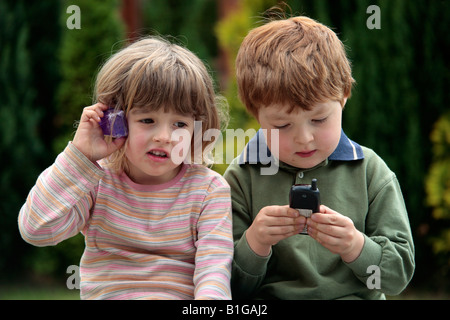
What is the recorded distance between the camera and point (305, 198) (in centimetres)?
203

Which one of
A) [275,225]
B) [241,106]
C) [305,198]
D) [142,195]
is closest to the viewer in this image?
[305,198]

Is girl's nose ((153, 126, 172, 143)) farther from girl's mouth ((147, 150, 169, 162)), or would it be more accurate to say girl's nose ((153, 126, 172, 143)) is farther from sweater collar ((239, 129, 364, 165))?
sweater collar ((239, 129, 364, 165))

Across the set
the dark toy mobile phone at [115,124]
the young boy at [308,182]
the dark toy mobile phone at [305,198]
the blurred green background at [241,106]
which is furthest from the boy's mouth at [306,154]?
the blurred green background at [241,106]

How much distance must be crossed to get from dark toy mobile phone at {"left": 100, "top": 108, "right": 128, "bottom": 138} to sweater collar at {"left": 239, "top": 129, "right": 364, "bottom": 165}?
0.52 meters

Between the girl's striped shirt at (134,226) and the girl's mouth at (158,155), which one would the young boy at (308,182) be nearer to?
the girl's striped shirt at (134,226)

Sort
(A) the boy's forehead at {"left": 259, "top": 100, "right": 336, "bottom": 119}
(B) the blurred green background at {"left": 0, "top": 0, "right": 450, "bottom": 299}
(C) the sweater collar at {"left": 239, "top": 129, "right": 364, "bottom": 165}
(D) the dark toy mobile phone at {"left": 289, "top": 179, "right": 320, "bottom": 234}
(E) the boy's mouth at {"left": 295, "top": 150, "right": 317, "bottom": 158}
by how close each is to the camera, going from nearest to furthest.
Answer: (D) the dark toy mobile phone at {"left": 289, "top": 179, "right": 320, "bottom": 234} → (A) the boy's forehead at {"left": 259, "top": 100, "right": 336, "bottom": 119} → (E) the boy's mouth at {"left": 295, "top": 150, "right": 317, "bottom": 158} → (C) the sweater collar at {"left": 239, "top": 129, "right": 364, "bottom": 165} → (B) the blurred green background at {"left": 0, "top": 0, "right": 450, "bottom": 299}

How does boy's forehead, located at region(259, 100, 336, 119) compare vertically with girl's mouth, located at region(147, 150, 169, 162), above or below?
above

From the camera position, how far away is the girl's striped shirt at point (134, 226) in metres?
2.24

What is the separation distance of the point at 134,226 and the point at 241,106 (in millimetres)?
2855

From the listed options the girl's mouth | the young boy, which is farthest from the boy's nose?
the girl's mouth

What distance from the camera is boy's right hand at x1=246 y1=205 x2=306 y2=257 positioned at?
2.11m

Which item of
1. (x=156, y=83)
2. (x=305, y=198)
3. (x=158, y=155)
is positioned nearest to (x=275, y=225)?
(x=305, y=198)

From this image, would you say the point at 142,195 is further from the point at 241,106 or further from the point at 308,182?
the point at 241,106
